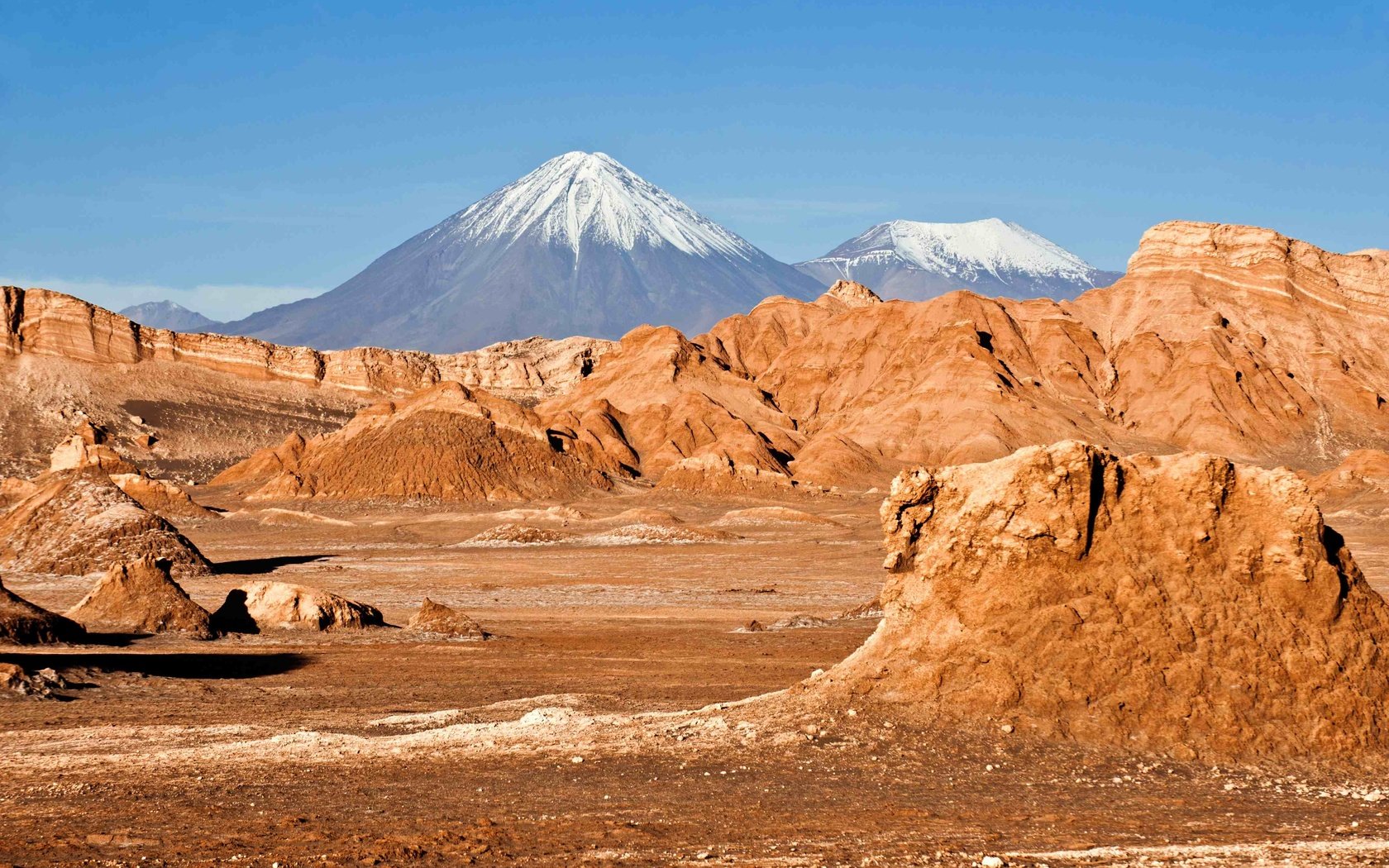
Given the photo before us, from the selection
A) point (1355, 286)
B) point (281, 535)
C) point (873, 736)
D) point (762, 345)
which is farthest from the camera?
point (762, 345)

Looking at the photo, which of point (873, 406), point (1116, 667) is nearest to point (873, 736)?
point (1116, 667)

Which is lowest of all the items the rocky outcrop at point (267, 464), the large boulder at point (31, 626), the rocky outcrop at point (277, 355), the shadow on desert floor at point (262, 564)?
the shadow on desert floor at point (262, 564)

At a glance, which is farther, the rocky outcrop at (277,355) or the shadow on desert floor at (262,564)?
the rocky outcrop at (277,355)

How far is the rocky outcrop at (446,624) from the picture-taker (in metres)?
25.8

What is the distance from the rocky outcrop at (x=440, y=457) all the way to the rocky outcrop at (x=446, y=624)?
4804cm

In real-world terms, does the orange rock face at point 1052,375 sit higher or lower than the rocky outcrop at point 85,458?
higher

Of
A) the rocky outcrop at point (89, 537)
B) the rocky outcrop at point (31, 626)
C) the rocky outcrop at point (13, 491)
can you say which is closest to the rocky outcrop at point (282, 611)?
the rocky outcrop at point (31, 626)

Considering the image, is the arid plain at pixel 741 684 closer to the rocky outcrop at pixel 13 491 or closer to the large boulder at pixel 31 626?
the large boulder at pixel 31 626

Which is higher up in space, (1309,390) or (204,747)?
(1309,390)

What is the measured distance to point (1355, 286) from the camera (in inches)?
4434

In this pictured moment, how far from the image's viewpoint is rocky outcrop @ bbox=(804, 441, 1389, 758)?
40.5 ft

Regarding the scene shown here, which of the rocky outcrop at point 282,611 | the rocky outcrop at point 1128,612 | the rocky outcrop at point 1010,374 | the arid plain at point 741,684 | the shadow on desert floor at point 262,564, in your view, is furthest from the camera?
the rocky outcrop at point 1010,374

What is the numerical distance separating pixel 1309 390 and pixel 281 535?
253 feet

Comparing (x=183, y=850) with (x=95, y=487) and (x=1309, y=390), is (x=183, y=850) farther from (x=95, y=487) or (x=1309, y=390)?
(x=1309, y=390)
